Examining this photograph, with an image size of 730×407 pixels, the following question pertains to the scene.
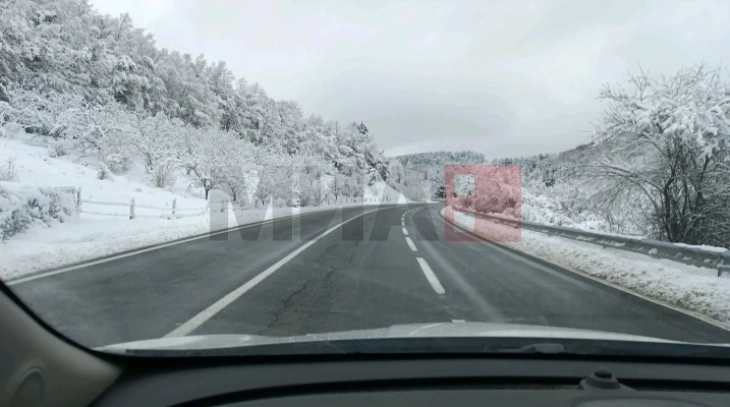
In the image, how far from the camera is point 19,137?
27.8 m

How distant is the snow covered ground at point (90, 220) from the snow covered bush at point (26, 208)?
0.67ft

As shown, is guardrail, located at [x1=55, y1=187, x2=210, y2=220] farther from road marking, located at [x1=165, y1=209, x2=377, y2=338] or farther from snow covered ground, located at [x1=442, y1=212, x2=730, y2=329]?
snow covered ground, located at [x1=442, y1=212, x2=730, y2=329]

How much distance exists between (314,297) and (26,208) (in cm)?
950

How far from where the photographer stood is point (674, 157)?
40.0 ft

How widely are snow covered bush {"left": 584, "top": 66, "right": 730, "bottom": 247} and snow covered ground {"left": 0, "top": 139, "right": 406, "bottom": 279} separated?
40.7 ft

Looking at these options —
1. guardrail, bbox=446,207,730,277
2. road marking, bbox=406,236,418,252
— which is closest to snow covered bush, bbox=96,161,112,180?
road marking, bbox=406,236,418,252

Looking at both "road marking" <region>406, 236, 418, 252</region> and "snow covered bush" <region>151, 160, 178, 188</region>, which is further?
"snow covered bush" <region>151, 160, 178, 188</region>

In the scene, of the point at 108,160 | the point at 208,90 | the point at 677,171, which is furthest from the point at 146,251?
the point at 208,90

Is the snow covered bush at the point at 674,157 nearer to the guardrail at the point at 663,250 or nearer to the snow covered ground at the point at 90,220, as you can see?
the guardrail at the point at 663,250

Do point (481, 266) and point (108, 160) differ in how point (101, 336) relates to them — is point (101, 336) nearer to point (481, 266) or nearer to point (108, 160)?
point (481, 266)

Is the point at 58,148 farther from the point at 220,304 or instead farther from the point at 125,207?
the point at 220,304

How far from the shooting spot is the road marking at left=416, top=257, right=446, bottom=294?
718 centimetres

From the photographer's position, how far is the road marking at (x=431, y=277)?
718 cm

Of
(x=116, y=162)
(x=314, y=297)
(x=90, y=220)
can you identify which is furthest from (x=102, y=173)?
(x=314, y=297)
